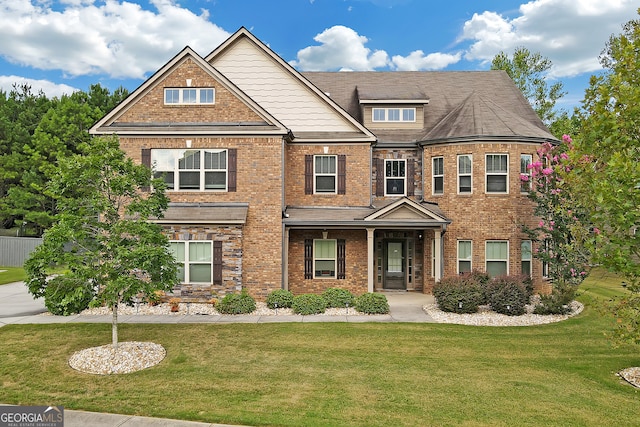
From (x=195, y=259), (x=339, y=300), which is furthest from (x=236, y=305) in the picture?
(x=339, y=300)

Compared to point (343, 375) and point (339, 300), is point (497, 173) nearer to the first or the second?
point (339, 300)

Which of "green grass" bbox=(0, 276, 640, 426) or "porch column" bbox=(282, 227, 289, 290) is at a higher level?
"porch column" bbox=(282, 227, 289, 290)

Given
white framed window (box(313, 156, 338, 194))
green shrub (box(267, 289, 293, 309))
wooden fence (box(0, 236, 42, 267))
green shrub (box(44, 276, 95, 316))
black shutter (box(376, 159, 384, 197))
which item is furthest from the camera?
wooden fence (box(0, 236, 42, 267))

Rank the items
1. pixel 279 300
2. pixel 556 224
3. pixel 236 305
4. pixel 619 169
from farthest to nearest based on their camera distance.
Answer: pixel 556 224, pixel 279 300, pixel 236 305, pixel 619 169

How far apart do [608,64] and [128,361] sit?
37994 mm

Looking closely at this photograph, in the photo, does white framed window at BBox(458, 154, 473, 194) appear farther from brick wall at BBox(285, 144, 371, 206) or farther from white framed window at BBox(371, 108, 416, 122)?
brick wall at BBox(285, 144, 371, 206)

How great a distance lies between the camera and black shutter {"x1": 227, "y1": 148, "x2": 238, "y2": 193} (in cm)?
1672

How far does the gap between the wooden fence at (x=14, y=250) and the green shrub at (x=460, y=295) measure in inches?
1098

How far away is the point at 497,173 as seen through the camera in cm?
1753

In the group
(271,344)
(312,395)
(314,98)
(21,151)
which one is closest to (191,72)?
(314,98)

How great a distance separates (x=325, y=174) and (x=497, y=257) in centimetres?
760

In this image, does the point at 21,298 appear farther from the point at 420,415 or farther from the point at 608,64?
the point at 608,64

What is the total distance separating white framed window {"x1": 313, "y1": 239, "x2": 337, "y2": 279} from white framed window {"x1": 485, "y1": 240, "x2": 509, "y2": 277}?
606cm

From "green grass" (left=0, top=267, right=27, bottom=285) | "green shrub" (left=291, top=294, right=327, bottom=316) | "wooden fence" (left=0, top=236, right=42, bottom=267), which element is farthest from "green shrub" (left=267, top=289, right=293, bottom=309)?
"wooden fence" (left=0, top=236, right=42, bottom=267)
